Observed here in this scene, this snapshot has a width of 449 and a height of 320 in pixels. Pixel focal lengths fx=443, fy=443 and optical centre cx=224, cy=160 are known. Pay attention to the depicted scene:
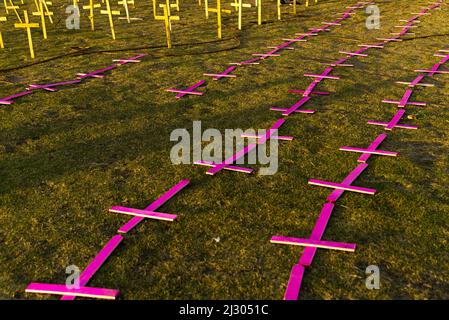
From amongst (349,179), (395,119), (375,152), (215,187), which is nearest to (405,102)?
(395,119)

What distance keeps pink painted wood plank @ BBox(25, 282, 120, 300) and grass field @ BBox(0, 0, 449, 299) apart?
76mm

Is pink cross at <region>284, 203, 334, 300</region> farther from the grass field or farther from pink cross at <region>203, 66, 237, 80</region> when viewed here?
pink cross at <region>203, 66, 237, 80</region>

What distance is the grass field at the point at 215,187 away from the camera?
2.96 m

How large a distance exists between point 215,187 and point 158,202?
0.57 meters

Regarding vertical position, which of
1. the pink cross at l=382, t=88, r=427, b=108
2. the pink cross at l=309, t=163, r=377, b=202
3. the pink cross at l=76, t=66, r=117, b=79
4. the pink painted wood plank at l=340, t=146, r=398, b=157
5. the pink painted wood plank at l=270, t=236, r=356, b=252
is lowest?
the pink painted wood plank at l=270, t=236, r=356, b=252

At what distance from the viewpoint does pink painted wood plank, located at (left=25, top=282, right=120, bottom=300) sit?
109 inches

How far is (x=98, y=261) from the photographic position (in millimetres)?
3078

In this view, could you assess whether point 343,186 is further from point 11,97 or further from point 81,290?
point 11,97

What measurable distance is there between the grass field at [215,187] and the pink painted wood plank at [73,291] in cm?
8

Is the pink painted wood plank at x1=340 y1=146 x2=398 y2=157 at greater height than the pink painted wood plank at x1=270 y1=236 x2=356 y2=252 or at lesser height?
greater

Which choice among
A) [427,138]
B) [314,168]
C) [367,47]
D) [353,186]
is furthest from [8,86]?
[367,47]

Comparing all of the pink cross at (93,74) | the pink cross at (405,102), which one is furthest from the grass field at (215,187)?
the pink cross at (93,74)

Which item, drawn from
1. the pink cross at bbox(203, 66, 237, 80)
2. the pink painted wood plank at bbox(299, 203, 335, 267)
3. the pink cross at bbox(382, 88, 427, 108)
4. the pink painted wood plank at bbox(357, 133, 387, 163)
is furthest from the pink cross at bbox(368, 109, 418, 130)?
the pink cross at bbox(203, 66, 237, 80)

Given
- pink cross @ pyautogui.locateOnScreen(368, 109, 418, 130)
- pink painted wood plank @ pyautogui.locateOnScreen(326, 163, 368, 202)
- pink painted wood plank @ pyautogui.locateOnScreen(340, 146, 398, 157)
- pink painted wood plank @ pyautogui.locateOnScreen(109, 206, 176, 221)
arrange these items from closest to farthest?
pink painted wood plank @ pyautogui.locateOnScreen(109, 206, 176, 221) < pink painted wood plank @ pyautogui.locateOnScreen(326, 163, 368, 202) < pink painted wood plank @ pyautogui.locateOnScreen(340, 146, 398, 157) < pink cross @ pyautogui.locateOnScreen(368, 109, 418, 130)
